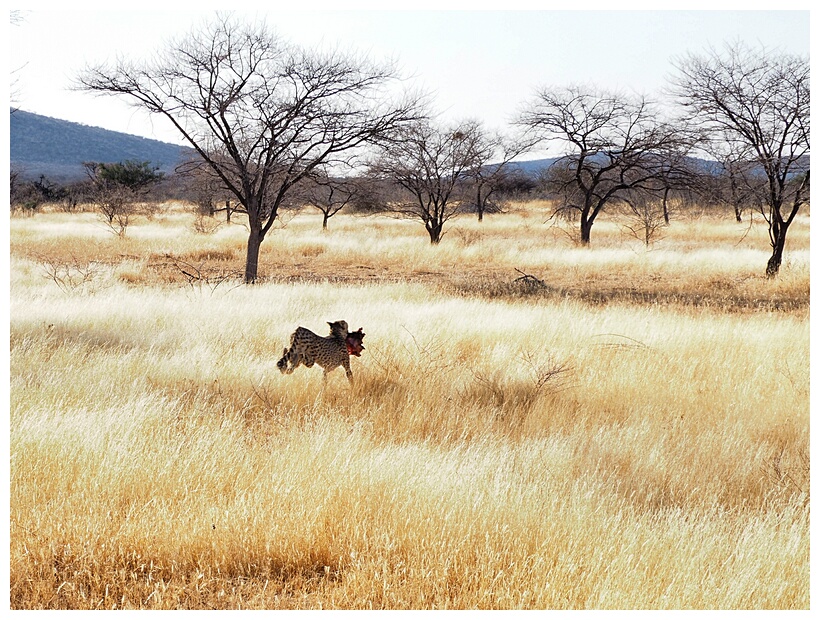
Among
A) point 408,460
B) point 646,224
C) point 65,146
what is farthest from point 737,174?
point 65,146

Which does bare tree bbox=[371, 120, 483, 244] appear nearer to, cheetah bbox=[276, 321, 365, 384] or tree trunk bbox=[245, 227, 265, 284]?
tree trunk bbox=[245, 227, 265, 284]

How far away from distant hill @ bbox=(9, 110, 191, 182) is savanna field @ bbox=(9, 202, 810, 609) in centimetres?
11081

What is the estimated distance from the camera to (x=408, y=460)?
4.00m

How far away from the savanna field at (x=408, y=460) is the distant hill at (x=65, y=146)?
111 m

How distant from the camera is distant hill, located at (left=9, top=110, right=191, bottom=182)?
113 metres

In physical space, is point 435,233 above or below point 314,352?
above

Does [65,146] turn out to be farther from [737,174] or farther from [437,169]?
[737,174]

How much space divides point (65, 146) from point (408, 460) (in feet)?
437

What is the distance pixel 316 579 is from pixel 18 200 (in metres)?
46.7

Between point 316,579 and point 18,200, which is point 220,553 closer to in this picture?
point 316,579

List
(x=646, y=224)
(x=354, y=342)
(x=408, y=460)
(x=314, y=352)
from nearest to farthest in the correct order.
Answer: (x=408, y=460)
(x=314, y=352)
(x=354, y=342)
(x=646, y=224)

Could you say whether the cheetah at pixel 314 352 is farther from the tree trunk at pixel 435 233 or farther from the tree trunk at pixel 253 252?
the tree trunk at pixel 435 233

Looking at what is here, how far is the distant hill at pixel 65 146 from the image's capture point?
113 metres

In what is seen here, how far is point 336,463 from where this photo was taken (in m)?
3.79
